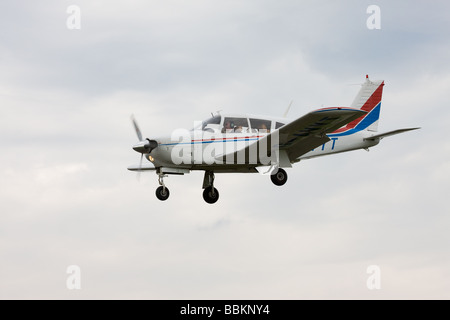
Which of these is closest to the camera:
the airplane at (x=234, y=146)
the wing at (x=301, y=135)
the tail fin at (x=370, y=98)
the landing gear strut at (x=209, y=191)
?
the wing at (x=301, y=135)

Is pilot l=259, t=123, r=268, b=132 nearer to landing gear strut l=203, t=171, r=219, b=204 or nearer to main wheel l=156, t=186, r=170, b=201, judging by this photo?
landing gear strut l=203, t=171, r=219, b=204

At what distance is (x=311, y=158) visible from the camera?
2275 cm

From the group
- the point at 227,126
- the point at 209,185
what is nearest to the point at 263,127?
the point at 227,126

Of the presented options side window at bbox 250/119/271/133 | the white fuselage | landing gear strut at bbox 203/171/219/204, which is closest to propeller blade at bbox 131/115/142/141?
the white fuselage

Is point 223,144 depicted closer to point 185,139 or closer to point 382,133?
point 185,139

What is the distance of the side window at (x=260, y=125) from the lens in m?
21.2

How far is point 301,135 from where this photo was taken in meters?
20.2

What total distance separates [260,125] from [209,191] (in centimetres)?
297

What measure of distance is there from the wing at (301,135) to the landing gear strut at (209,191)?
5.86ft

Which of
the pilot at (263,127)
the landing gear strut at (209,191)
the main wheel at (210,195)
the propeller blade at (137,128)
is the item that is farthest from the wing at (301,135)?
the propeller blade at (137,128)

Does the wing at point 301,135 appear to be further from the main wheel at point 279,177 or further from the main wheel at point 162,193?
the main wheel at point 162,193

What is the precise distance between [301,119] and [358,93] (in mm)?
6736

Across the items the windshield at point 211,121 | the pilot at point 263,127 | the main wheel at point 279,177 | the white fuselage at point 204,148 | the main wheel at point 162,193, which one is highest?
the windshield at point 211,121

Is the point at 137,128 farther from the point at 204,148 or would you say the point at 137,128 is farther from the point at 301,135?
the point at 301,135
